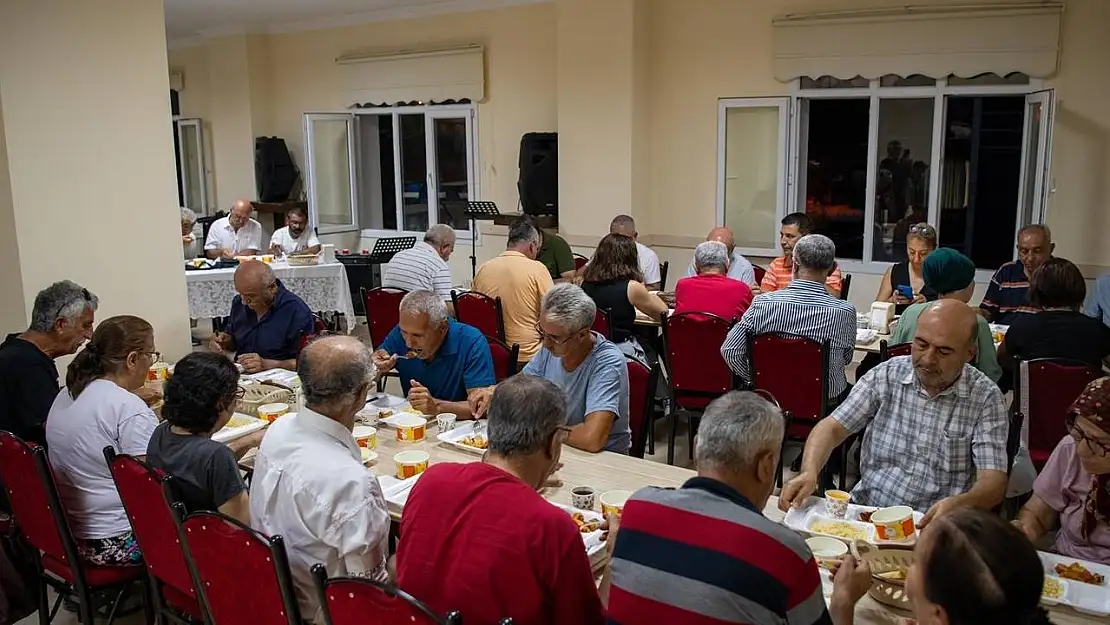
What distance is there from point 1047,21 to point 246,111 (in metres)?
8.42

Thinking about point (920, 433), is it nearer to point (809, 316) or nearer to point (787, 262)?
point (809, 316)

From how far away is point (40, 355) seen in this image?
140 inches

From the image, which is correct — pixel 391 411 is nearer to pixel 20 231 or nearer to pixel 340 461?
pixel 340 461

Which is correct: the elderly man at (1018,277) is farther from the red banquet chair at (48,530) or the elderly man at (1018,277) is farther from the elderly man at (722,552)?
the red banquet chair at (48,530)

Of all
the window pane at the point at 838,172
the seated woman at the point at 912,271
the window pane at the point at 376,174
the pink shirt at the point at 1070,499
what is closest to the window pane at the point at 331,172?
the window pane at the point at 376,174

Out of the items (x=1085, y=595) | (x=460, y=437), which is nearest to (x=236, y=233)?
(x=460, y=437)

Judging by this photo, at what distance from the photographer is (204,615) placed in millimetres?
2598

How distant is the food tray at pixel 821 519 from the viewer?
7.79 ft

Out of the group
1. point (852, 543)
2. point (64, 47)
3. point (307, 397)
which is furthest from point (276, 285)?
point (852, 543)

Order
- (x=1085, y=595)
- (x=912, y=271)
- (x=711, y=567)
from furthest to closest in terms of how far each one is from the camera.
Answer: (x=912, y=271)
(x=1085, y=595)
(x=711, y=567)

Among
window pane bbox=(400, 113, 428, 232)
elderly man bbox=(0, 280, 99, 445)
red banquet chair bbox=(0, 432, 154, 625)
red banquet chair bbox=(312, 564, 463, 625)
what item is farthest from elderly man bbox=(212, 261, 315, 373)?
window pane bbox=(400, 113, 428, 232)

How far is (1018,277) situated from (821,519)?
154 inches

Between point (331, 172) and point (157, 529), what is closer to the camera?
point (157, 529)

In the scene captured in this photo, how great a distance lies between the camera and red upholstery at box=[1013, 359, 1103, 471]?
3717mm
